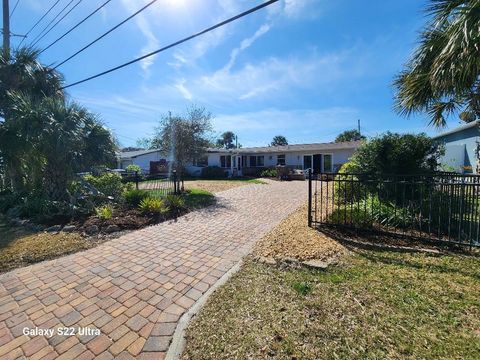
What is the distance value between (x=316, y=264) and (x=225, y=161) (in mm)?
23620

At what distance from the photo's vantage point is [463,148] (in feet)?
42.7

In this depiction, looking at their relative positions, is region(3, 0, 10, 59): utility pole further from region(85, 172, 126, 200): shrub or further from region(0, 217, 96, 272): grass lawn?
region(0, 217, 96, 272): grass lawn

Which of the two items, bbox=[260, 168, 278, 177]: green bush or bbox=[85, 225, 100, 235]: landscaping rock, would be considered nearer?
bbox=[85, 225, 100, 235]: landscaping rock

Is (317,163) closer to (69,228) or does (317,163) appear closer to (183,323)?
(69,228)

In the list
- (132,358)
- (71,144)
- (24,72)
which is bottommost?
(132,358)

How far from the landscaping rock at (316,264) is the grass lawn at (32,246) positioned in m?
4.41

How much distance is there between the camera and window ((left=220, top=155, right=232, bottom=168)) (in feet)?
87.9

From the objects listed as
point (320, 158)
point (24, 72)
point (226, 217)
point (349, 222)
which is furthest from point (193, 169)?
point (349, 222)

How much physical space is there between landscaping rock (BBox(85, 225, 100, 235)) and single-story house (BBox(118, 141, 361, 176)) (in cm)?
1596

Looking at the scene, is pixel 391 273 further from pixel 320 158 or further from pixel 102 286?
pixel 320 158

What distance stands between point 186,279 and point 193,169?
2352 centimetres

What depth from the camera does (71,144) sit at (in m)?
7.21

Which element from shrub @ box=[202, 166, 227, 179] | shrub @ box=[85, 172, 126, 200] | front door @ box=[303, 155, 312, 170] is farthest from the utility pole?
front door @ box=[303, 155, 312, 170]

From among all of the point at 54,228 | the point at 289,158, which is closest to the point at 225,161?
the point at 289,158
